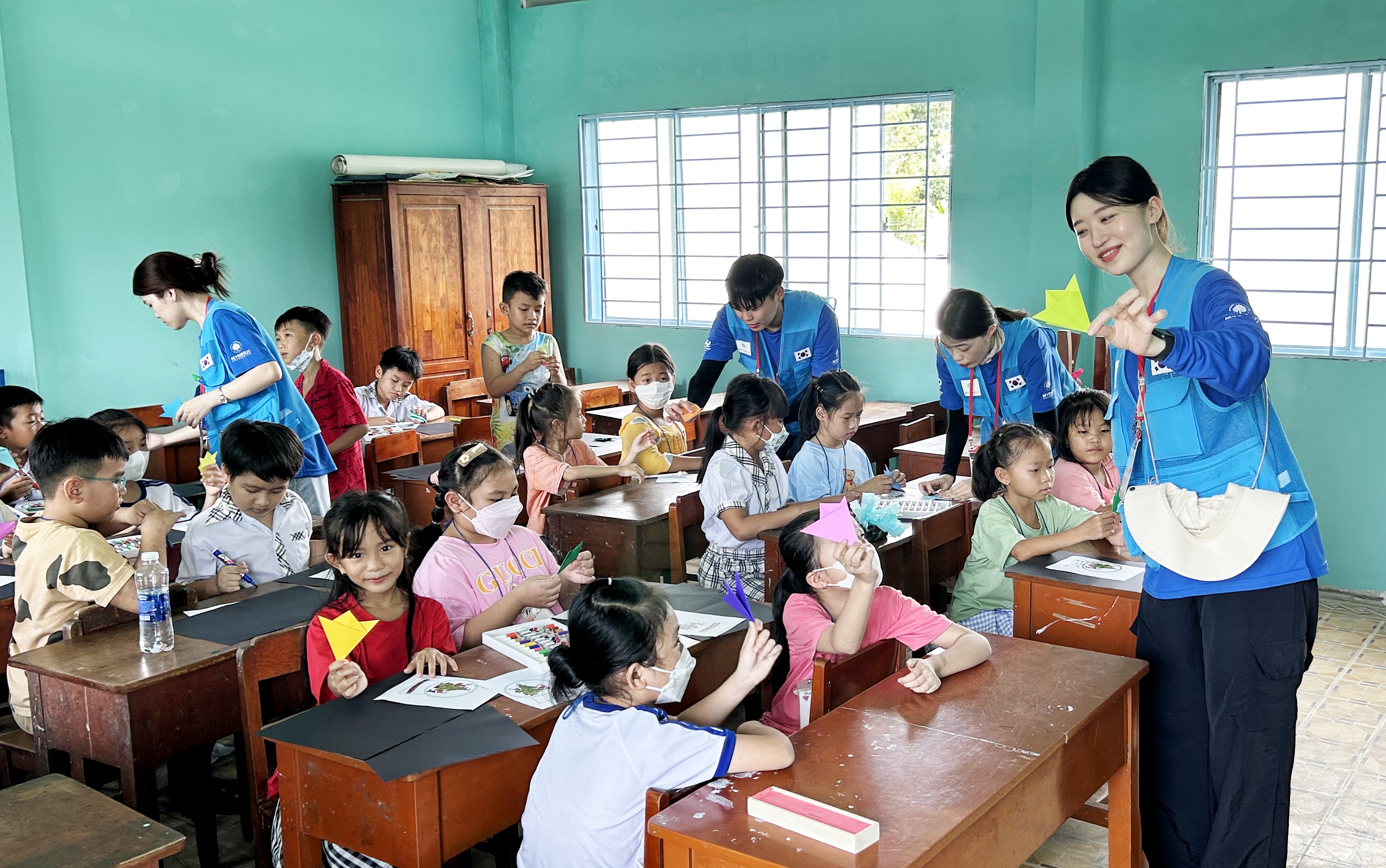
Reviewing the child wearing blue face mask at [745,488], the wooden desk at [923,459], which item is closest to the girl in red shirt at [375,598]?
the child wearing blue face mask at [745,488]

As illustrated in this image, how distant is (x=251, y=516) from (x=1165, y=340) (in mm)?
2444

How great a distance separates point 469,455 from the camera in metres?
3.04

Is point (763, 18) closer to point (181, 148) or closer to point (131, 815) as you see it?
point (181, 148)

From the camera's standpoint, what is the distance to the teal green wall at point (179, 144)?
18.7ft

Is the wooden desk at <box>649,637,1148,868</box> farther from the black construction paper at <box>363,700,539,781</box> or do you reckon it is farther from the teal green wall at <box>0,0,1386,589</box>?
the teal green wall at <box>0,0,1386,589</box>

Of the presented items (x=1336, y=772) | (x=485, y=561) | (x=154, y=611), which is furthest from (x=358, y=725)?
(x=1336, y=772)

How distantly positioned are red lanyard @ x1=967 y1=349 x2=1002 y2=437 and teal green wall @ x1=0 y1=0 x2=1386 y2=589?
184cm

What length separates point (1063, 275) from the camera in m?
5.84

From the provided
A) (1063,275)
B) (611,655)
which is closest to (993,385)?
(1063,275)

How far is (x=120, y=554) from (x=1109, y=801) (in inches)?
93.4

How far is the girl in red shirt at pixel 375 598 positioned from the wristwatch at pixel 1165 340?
1434 millimetres

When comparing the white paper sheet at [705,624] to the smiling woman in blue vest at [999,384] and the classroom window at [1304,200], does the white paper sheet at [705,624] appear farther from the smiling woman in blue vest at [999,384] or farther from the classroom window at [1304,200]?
the classroom window at [1304,200]

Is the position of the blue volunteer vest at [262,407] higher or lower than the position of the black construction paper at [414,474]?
higher

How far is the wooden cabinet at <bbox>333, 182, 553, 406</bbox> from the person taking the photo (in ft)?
22.6
